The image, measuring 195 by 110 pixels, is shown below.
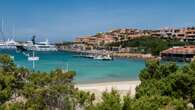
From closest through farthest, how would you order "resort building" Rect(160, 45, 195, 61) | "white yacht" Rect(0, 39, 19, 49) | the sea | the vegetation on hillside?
the vegetation on hillside, the sea, "resort building" Rect(160, 45, 195, 61), "white yacht" Rect(0, 39, 19, 49)

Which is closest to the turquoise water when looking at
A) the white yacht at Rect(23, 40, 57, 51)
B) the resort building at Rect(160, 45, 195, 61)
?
the resort building at Rect(160, 45, 195, 61)

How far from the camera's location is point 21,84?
21875mm

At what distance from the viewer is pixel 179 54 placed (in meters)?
→ 108

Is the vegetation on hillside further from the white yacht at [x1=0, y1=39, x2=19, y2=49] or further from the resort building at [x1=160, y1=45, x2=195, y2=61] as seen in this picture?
the white yacht at [x1=0, y1=39, x2=19, y2=49]

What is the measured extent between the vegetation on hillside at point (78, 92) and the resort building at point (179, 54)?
3165 inches

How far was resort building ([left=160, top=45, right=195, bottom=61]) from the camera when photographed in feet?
349

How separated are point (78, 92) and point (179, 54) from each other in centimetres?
9045

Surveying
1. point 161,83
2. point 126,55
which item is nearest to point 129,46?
point 126,55

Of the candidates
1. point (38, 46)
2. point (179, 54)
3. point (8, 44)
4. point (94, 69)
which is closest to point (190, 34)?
point (179, 54)

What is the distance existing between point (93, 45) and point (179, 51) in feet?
203

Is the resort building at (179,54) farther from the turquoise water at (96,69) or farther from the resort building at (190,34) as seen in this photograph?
the resort building at (190,34)

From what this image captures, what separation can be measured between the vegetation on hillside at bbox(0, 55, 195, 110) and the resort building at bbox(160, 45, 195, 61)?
80.4m

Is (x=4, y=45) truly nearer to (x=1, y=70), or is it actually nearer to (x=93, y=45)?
(x=93, y=45)

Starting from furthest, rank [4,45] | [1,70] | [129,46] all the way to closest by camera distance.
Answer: [4,45] → [129,46] → [1,70]
